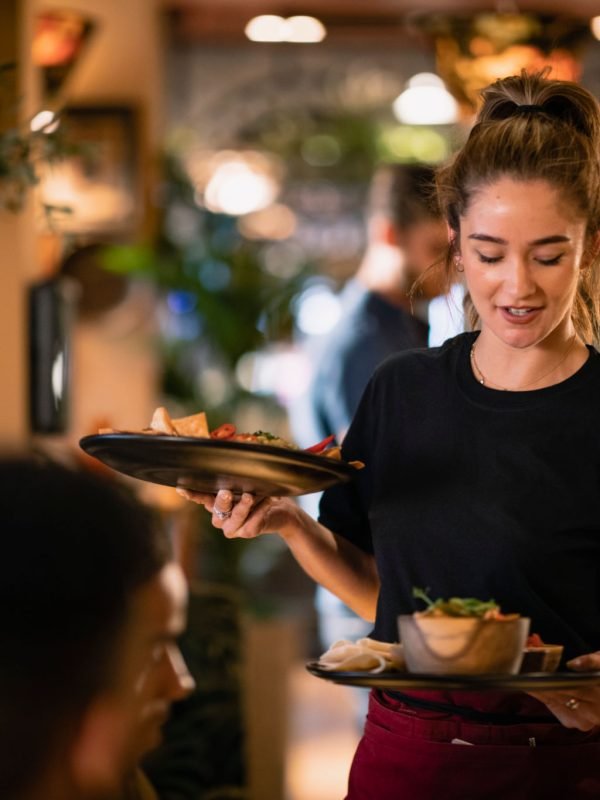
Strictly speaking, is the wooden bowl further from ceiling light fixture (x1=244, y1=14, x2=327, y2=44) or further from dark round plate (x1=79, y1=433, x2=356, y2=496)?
ceiling light fixture (x1=244, y1=14, x2=327, y2=44)

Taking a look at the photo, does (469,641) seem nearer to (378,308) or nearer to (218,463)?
(218,463)

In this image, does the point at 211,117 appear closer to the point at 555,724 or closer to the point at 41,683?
the point at 555,724

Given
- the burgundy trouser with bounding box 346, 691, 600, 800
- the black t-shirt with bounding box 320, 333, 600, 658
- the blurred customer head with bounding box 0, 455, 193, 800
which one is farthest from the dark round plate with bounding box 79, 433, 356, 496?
the blurred customer head with bounding box 0, 455, 193, 800

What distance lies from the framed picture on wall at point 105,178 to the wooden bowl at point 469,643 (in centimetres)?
494

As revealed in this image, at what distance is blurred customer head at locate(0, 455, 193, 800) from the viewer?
3.10ft

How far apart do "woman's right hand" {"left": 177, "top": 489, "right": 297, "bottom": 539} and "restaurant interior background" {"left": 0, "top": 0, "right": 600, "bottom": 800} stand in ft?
1.32

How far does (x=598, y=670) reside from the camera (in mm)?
1764

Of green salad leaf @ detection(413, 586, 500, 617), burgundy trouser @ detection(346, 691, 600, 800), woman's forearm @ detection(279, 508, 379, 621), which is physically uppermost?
woman's forearm @ detection(279, 508, 379, 621)

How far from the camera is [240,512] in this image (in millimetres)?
2002

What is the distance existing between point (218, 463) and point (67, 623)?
3.09ft

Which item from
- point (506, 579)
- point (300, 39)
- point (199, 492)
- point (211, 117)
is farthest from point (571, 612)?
point (211, 117)

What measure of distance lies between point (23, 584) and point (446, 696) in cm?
108

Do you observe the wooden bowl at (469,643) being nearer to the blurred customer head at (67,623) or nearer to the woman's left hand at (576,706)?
the woman's left hand at (576,706)

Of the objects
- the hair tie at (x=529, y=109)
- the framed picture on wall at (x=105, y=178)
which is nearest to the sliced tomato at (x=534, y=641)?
the hair tie at (x=529, y=109)
